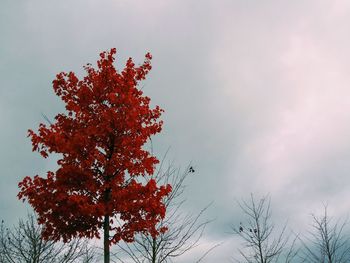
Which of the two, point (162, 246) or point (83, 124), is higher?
point (83, 124)

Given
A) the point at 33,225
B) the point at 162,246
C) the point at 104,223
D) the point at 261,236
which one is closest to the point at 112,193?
the point at 104,223

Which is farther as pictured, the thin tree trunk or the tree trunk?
the thin tree trunk

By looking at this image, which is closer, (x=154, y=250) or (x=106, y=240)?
(x=106, y=240)

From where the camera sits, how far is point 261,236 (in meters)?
15.3

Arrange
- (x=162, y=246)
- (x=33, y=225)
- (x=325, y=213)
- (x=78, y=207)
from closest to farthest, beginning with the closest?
(x=78, y=207), (x=162, y=246), (x=325, y=213), (x=33, y=225)

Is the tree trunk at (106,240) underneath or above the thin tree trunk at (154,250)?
underneath

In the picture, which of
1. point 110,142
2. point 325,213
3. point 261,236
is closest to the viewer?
point 110,142

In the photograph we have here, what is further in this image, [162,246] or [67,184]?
[162,246]

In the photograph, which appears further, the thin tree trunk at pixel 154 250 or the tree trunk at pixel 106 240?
the thin tree trunk at pixel 154 250

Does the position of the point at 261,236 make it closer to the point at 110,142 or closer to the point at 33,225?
the point at 110,142

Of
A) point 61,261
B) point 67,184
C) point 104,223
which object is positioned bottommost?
point 104,223

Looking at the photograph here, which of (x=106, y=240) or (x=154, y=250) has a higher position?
(x=154, y=250)

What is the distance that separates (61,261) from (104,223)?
1024cm

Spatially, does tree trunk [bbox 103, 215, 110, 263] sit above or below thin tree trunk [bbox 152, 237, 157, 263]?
below
